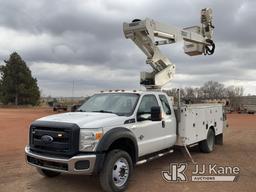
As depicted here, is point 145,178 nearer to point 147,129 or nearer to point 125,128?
point 147,129

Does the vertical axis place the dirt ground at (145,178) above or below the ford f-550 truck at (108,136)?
below

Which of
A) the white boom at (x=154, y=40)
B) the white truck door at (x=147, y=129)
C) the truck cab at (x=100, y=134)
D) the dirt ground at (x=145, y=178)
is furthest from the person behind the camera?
the white boom at (x=154, y=40)

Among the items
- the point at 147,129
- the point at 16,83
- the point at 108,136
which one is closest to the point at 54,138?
the point at 108,136

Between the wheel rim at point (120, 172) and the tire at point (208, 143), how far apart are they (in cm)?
458

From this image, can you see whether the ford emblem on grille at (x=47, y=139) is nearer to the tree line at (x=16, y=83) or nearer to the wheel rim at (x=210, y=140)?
the wheel rim at (x=210, y=140)

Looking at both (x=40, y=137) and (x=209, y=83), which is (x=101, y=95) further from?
(x=209, y=83)

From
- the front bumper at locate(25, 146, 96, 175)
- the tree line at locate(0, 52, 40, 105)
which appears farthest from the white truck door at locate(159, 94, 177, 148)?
the tree line at locate(0, 52, 40, 105)

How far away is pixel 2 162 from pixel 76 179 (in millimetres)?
2918

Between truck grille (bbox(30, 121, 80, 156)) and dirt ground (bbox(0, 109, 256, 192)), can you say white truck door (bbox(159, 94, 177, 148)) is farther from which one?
truck grille (bbox(30, 121, 80, 156))

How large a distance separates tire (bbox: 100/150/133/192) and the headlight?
42cm

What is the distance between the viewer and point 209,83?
7150 centimetres

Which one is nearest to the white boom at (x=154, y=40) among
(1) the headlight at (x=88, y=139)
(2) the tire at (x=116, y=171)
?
(2) the tire at (x=116, y=171)

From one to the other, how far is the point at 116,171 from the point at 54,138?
53.1 inches

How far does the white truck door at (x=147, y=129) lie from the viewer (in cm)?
733
